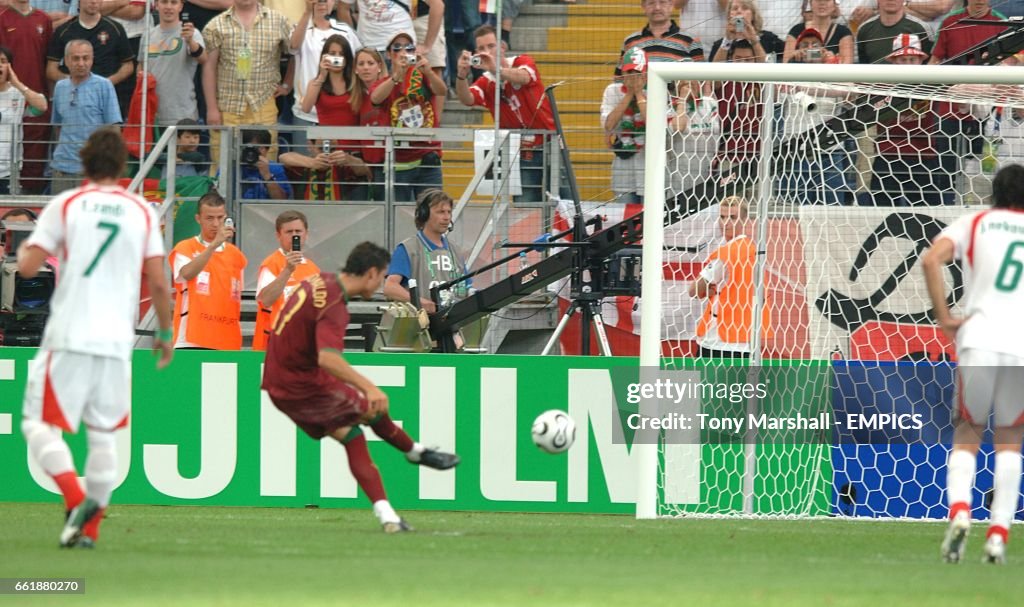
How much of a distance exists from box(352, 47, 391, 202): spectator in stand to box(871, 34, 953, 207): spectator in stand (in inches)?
200

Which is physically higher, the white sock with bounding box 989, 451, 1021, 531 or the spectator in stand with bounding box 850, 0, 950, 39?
the spectator in stand with bounding box 850, 0, 950, 39

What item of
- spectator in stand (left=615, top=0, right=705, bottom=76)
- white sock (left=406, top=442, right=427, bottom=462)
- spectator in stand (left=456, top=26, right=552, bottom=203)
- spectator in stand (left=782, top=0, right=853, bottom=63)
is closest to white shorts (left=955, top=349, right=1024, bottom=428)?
white sock (left=406, top=442, right=427, bottom=462)

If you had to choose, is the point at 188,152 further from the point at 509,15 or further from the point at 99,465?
the point at 99,465

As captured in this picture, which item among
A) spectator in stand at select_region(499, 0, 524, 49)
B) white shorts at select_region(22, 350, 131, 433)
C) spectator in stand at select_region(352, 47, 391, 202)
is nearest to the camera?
white shorts at select_region(22, 350, 131, 433)

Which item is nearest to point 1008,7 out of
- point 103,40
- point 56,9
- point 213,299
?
point 213,299

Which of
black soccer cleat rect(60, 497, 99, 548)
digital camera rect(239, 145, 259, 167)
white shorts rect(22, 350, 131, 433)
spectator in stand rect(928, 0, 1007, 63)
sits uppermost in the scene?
spectator in stand rect(928, 0, 1007, 63)

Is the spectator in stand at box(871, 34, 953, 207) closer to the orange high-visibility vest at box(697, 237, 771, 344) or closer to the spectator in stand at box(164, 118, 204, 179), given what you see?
the orange high-visibility vest at box(697, 237, 771, 344)

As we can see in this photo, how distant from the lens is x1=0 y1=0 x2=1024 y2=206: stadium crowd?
14.6m

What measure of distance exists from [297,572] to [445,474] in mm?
5418

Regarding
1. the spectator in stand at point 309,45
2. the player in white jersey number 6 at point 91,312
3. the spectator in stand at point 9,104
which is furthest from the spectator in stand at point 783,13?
the player in white jersey number 6 at point 91,312

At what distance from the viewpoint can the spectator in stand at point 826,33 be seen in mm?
14219

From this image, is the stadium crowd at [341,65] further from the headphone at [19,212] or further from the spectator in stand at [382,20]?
the headphone at [19,212]

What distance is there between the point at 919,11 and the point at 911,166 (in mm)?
2598

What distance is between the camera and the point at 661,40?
582 inches
